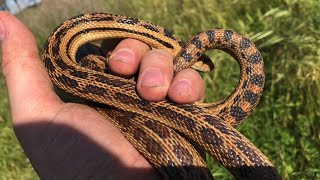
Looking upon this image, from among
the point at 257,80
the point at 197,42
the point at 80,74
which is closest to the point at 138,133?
the point at 80,74

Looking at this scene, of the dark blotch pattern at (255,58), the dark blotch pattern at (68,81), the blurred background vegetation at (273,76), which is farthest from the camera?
the blurred background vegetation at (273,76)

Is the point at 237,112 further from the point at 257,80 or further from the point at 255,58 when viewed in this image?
the point at 255,58

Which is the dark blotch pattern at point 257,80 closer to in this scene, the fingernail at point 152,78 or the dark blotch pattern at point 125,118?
the fingernail at point 152,78

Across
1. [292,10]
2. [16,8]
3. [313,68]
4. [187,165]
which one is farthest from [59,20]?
[187,165]

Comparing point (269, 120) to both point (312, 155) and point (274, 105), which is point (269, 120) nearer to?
point (274, 105)

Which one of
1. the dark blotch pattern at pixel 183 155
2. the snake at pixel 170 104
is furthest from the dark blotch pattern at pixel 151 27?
the dark blotch pattern at pixel 183 155

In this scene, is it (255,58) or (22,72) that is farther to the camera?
(255,58)
